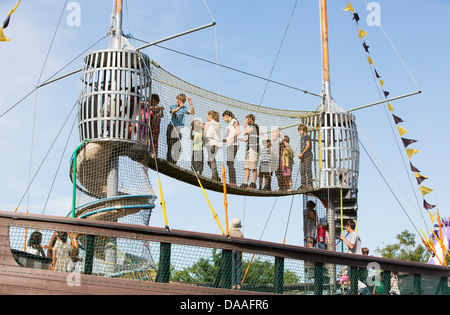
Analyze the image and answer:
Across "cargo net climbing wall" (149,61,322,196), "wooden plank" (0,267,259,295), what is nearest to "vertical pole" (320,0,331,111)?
"cargo net climbing wall" (149,61,322,196)

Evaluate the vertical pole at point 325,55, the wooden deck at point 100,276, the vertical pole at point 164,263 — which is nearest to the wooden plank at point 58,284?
the wooden deck at point 100,276

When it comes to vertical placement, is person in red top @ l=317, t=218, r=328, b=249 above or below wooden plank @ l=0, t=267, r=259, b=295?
above

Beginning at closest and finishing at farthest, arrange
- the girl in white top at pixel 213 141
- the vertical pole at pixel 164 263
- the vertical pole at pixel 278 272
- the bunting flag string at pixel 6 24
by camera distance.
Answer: the vertical pole at pixel 164 263, the vertical pole at pixel 278 272, the bunting flag string at pixel 6 24, the girl in white top at pixel 213 141

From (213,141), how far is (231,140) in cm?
45

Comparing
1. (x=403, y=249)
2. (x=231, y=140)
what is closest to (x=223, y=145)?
(x=231, y=140)

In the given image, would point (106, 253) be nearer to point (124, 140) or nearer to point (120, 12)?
point (124, 140)

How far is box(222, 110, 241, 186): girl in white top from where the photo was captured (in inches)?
456

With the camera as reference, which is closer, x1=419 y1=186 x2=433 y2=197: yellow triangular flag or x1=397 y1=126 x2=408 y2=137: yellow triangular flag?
x1=419 y1=186 x2=433 y2=197: yellow triangular flag

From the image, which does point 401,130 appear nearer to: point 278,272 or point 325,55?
point 325,55

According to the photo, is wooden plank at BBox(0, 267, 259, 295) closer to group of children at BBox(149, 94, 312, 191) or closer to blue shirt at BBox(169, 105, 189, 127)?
group of children at BBox(149, 94, 312, 191)

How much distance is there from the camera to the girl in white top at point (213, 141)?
36.9 ft

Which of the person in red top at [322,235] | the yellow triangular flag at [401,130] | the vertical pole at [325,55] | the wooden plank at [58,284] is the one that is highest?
the vertical pole at [325,55]

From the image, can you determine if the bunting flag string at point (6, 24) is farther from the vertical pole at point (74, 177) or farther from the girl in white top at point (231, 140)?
the girl in white top at point (231, 140)
